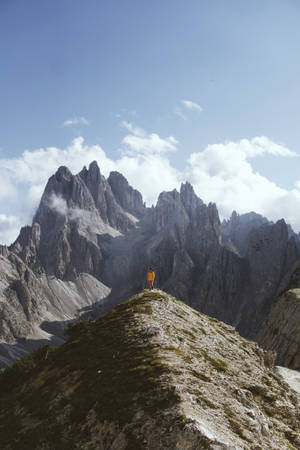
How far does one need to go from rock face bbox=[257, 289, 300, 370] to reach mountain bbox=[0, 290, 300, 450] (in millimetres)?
51644

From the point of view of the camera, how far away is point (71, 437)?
17844 mm

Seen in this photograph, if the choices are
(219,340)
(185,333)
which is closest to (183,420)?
(185,333)

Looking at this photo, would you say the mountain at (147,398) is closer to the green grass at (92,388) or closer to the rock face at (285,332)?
the green grass at (92,388)

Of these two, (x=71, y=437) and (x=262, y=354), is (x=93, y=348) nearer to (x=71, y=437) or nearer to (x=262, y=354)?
(x=71, y=437)

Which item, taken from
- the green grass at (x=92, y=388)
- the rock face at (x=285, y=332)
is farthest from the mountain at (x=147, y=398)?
the rock face at (x=285, y=332)

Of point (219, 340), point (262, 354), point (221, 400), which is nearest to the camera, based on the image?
point (221, 400)

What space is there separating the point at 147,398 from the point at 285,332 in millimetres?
76904

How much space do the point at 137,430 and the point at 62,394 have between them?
276 inches

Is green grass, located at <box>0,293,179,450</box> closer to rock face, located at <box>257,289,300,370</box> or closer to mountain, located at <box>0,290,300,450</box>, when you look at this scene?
mountain, located at <box>0,290,300,450</box>

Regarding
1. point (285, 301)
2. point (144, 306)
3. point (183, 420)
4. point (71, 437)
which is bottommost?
point (71, 437)

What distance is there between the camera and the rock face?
77.9 meters

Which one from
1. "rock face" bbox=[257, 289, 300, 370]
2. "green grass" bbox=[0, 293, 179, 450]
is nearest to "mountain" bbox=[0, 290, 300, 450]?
"green grass" bbox=[0, 293, 179, 450]

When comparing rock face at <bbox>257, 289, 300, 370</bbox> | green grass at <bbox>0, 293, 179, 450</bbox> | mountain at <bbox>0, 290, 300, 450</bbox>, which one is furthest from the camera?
rock face at <bbox>257, 289, 300, 370</bbox>

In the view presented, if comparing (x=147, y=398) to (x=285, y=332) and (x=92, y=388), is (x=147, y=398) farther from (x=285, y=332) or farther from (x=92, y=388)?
(x=285, y=332)
